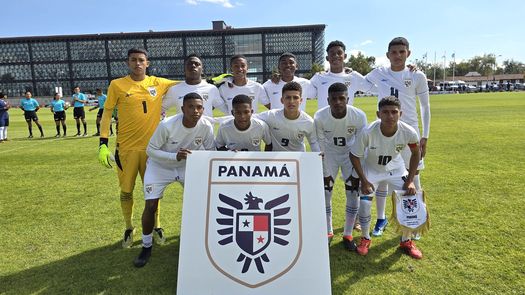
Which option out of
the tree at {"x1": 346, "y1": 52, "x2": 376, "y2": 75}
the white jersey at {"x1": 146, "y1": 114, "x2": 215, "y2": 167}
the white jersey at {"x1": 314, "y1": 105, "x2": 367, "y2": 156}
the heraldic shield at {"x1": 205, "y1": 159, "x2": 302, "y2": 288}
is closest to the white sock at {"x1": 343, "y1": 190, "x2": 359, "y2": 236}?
the white jersey at {"x1": 314, "y1": 105, "x2": 367, "y2": 156}

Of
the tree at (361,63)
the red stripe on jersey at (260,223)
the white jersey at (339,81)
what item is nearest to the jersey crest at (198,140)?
the red stripe on jersey at (260,223)

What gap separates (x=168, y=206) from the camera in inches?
238

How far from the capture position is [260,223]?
125 inches

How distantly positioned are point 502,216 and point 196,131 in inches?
172

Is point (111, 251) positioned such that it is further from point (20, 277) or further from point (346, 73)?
point (346, 73)

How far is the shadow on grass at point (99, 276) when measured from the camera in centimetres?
352

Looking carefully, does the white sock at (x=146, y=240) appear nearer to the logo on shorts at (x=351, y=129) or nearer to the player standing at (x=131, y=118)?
the player standing at (x=131, y=118)

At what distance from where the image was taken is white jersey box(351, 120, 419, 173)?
13.4ft

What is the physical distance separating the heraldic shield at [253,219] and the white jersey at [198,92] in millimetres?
1613

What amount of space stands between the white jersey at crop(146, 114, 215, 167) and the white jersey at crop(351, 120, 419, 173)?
173cm

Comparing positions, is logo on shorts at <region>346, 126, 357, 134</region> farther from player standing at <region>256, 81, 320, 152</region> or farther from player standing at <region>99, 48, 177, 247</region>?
player standing at <region>99, 48, 177, 247</region>

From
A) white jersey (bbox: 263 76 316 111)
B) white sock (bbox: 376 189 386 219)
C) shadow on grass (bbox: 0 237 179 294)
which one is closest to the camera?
shadow on grass (bbox: 0 237 179 294)

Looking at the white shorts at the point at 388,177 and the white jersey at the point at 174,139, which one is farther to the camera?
the white shorts at the point at 388,177

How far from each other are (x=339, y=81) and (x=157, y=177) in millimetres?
2838
